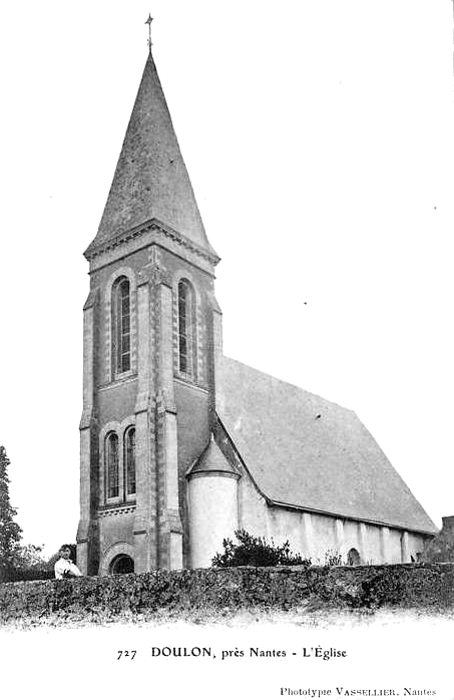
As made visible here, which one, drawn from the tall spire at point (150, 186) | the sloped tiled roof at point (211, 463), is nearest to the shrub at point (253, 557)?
the sloped tiled roof at point (211, 463)

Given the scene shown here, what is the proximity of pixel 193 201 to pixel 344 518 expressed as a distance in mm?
13029

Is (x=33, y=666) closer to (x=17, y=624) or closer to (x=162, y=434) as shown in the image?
(x=17, y=624)

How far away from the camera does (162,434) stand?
2484cm

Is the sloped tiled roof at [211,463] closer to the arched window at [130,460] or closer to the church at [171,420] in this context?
the church at [171,420]

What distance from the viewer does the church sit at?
2470cm

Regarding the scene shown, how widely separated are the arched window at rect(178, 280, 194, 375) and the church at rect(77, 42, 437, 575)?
0.05m

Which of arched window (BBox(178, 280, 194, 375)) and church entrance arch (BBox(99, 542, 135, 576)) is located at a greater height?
arched window (BBox(178, 280, 194, 375))

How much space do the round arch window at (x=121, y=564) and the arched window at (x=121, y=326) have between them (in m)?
6.11

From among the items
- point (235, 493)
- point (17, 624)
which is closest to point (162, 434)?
point (235, 493)

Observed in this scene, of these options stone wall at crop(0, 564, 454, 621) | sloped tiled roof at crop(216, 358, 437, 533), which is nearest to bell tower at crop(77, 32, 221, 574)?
sloped tiled roof at crop(216, 358, 437, 533)

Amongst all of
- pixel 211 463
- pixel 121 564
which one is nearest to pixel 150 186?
pixel 211 463

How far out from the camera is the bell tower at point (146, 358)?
24.6 metres

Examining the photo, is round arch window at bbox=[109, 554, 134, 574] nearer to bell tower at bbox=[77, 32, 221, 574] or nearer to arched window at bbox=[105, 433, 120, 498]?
bell tower at bbox=[77, 32, 221, 574]

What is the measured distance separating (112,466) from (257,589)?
16.6 metres
